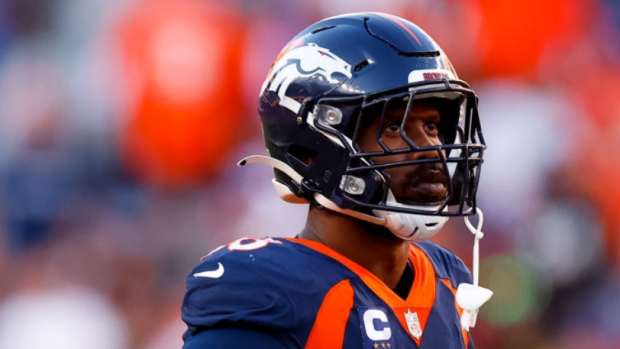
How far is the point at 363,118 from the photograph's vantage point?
1718 millimetres

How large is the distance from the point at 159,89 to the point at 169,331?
3.55 feet

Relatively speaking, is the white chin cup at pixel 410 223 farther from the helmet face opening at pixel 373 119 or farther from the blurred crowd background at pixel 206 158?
the blurred crowd background at pixel 206 158

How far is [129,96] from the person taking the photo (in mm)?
3834

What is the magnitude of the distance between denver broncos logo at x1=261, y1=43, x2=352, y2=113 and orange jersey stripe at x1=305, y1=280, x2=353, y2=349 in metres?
0.41

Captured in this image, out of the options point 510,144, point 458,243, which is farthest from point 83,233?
point 510,144

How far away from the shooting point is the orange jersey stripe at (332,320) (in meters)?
1.56

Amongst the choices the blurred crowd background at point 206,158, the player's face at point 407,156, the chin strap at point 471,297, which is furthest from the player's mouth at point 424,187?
the blurred crowd background at point 206,158

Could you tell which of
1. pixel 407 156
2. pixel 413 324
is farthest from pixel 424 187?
pixel 413 324

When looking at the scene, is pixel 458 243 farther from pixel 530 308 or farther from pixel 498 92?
pixel 498 92

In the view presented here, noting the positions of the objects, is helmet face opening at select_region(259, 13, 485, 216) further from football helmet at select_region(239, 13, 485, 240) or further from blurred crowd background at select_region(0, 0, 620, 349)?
blurred crowd background at select_region(0, 0, 620, 349)

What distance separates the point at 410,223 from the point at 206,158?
2.37 m

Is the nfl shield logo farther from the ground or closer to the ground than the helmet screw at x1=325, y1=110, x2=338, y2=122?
closer to the ground

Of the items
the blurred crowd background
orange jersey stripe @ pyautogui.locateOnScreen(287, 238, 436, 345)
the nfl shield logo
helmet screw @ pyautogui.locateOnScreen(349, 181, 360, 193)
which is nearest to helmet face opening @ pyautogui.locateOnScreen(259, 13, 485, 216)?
helmet screw @ pyautogui.locateOnScreen(349, 181, 360, 193)

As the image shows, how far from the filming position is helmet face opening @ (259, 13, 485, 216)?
168cm
